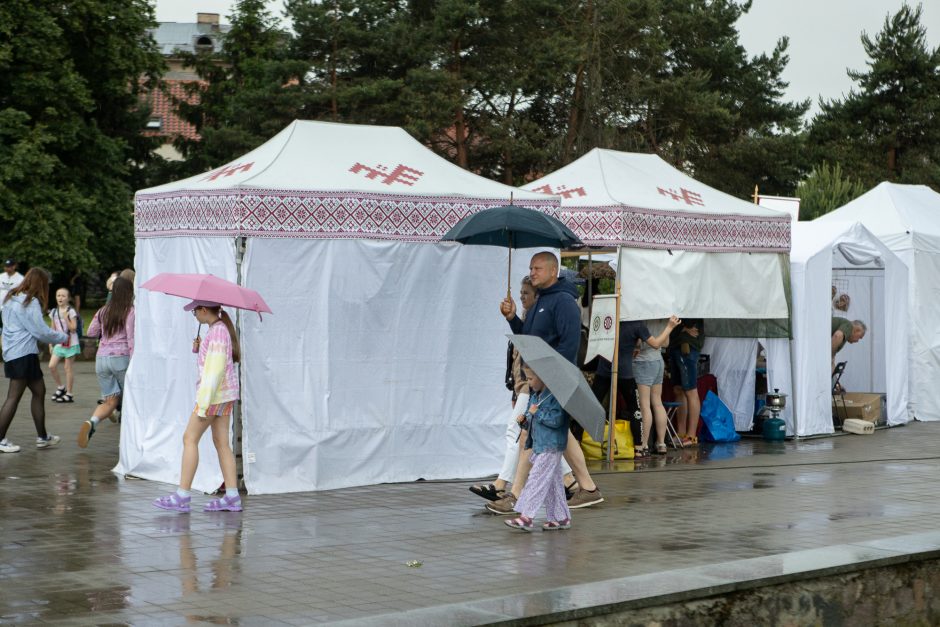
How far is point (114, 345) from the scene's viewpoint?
13297 millimetres

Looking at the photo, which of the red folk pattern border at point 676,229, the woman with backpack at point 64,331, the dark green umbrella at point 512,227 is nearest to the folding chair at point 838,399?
the red folk pattern border at point 676,229

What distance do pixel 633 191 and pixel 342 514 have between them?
5.87 meters

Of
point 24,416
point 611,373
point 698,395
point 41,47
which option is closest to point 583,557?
point 611,373

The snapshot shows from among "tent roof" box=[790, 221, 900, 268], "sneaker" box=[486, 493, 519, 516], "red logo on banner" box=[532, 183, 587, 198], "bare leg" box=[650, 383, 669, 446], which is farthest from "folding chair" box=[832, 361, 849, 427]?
"sneaker" box=[486, 493, 519, 516]

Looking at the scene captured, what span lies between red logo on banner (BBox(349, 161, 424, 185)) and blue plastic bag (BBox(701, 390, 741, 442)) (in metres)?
5.50

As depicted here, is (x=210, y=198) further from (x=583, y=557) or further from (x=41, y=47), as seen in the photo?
(x=41, y=47)

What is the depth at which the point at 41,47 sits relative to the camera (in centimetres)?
3841

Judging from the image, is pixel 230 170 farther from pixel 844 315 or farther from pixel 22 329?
pixel 844 315

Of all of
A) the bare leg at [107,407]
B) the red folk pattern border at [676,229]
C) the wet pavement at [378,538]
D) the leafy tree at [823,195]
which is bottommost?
→ the wet pavement at [378,538]

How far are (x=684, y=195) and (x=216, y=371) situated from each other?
689 centimetres

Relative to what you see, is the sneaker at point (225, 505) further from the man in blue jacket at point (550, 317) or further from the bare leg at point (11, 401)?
the bare leg at point (11, 401)

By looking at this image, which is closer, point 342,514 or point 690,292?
point 342,514

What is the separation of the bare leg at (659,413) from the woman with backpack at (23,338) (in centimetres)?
623

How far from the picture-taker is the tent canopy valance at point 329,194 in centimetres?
1110
